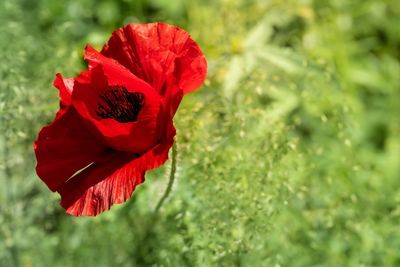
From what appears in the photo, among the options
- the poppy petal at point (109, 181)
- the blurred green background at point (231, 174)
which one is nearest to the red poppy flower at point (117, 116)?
the poppy petal at point (109, 181)

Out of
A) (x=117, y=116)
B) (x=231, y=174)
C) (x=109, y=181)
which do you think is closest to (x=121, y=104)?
(x=117, y=116)

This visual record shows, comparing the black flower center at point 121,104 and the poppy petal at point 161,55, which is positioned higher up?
the poppy petal at point 161,55

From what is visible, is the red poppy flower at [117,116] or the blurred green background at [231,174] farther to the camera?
the blurred green background at [231,174]

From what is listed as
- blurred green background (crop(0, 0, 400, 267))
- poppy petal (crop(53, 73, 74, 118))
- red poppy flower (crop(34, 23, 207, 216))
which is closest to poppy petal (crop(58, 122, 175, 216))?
red poppy flower (crop(34, 23, 207, 216))

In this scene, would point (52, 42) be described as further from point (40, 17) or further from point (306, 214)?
point (306, 214)

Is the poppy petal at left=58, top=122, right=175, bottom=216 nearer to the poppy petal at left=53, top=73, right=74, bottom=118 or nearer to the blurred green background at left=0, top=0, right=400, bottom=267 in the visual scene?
the poppy petal at left=53, top=73, right=74, bottom=118

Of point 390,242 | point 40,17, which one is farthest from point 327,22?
point 390,242

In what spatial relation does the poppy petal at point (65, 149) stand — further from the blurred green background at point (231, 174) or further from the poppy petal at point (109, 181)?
the blurred green background at point (231, 174)
